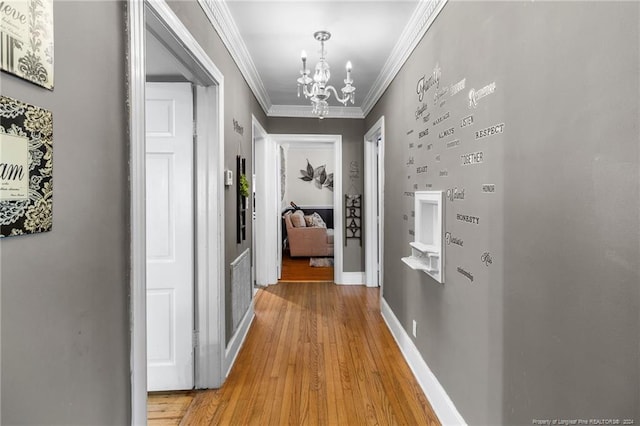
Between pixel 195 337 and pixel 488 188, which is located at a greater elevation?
pixel 488 188

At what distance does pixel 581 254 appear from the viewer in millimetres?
1019

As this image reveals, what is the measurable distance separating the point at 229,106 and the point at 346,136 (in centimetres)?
268

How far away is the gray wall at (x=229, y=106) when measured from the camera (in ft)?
6.41

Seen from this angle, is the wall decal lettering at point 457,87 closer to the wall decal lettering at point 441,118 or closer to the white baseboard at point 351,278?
the wall decal lettering at point 441,118

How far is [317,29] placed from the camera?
8.80 feet

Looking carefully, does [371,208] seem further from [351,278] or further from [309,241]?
[309,241]

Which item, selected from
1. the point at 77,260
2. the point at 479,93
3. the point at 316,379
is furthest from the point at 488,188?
the point at 316,379

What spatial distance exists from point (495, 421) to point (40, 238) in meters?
1.82

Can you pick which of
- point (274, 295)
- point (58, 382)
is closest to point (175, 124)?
point (58, 382)

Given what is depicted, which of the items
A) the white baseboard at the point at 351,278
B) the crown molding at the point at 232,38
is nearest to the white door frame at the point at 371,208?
the white baseboard at the point at 351,278

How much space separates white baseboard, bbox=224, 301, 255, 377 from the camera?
256 cm

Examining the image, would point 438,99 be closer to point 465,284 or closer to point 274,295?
point 465,284

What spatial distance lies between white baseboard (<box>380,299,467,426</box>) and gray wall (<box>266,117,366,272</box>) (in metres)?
1.87

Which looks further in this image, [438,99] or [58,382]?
[438,99]
